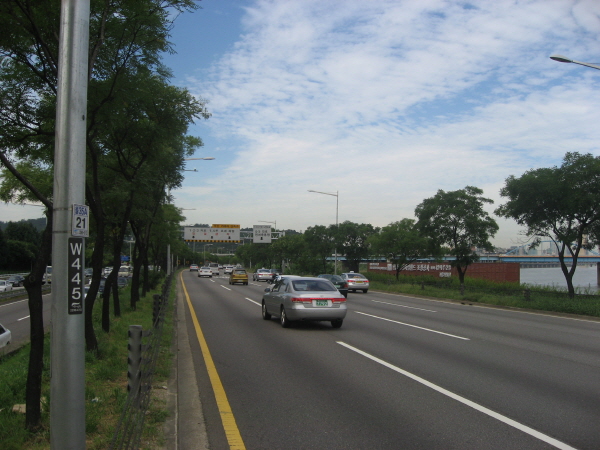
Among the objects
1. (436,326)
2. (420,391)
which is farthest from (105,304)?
(436,326)

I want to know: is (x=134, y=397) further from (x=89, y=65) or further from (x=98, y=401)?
(x=89, y=65)

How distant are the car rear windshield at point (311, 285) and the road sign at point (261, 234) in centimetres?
5456

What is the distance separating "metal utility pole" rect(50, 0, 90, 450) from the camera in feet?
12.6

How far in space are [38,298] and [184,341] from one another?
733 centimetres

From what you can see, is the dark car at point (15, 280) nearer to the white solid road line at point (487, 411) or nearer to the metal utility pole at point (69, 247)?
the white solid road line at point (487, 411)

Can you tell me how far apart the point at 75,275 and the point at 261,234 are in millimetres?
66709

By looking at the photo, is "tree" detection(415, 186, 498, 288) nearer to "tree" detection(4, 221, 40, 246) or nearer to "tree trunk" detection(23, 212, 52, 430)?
"tree trunk" detection(23, 212, 52, 430)

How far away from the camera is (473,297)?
28.2 metres

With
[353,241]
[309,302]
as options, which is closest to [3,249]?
[353,241]

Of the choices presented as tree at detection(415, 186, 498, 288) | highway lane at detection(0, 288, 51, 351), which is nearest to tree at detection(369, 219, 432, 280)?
tree at detection(415, 186, 498, 288)

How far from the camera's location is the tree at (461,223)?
1346 inches

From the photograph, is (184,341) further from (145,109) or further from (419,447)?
(419,447)

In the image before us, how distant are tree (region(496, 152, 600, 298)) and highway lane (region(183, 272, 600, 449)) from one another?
11.1 meters

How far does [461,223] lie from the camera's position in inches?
1369
